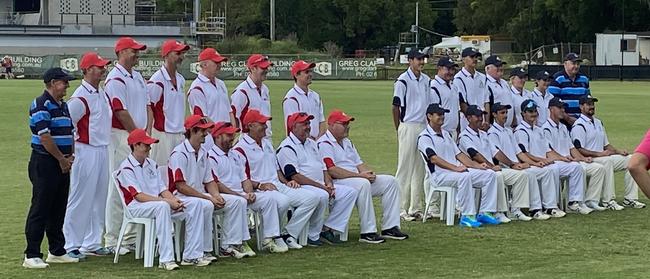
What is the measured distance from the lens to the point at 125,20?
74.4 metres

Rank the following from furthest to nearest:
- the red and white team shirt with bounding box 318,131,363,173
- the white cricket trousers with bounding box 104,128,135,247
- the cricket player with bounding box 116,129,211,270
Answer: the red and white team shirt with bounding box 318,131,363,173 < the white cricket trousers with bounding box 104,128,135,247 < the cricket player with bounding box 116,129,211,270

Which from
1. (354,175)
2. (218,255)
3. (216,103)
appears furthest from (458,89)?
(218,255)

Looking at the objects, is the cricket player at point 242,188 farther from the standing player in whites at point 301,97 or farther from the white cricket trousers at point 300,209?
the standing player in whites at point 301,97

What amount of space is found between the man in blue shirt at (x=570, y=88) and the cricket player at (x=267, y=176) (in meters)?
4.72

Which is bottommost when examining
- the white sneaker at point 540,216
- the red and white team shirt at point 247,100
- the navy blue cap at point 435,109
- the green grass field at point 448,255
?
the green grass field at point 448,255

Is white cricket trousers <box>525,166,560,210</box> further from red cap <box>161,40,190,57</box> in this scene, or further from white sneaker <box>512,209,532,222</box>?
red cap <box>161,40,190,57</box>

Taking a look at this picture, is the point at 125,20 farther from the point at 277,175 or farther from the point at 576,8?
the point at 277,175

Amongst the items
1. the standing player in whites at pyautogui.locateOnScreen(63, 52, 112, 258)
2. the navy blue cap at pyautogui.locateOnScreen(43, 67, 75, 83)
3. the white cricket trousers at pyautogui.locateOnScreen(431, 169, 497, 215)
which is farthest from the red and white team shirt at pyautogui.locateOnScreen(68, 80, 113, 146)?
the white cricket trousers at pyautogui.locateOnScreen(431, 169, 497, 215)

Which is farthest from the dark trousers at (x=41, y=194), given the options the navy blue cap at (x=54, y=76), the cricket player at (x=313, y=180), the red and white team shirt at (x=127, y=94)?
the cricket player at (x=313, y=180)

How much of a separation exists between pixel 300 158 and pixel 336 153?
1.53ft

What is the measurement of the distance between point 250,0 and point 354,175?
83.0 meters

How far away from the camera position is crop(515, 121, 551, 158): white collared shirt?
11.6 meters

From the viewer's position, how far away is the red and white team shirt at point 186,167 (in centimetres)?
841

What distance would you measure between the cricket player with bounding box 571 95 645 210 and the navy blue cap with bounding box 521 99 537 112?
2.88ft
